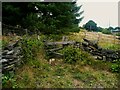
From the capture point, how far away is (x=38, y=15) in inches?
778

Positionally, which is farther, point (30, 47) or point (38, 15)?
point (38, 15)

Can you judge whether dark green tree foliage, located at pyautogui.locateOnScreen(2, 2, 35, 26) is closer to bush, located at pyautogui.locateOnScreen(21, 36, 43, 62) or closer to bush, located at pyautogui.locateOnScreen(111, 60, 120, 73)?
bush, located at pyautogui.locateOnScreen(21, 36, 43, 62)

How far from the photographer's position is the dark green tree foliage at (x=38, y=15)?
18109 millimetres

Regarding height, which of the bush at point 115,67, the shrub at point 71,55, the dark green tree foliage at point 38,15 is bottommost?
the bush at point 115,67

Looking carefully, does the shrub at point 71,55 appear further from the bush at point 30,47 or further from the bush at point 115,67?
the bush at point 115,67

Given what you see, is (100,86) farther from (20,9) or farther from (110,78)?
(20,9)

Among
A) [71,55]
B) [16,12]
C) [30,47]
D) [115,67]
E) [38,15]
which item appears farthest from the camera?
[38,15]

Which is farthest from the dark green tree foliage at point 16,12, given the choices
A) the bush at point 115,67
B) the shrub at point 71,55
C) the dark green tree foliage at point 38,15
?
the bush at point 115,67

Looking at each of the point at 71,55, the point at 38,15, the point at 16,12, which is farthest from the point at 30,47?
the point at 38,15

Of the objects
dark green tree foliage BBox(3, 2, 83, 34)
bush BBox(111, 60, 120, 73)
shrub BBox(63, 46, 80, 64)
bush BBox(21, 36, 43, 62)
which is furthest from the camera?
dark green tree foliage BBox(3, 2, 83, 34)

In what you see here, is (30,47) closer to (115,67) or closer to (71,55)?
(71,55)

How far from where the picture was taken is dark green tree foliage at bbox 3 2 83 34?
1811cm

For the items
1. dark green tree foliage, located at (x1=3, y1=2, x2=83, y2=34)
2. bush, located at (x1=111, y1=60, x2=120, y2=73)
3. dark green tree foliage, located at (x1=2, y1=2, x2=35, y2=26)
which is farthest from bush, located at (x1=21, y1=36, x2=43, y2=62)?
dark green tree foliage, located at (x1=2, y1=2, x2=35, y2=26)

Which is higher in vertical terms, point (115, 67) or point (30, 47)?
point (30, 47)
